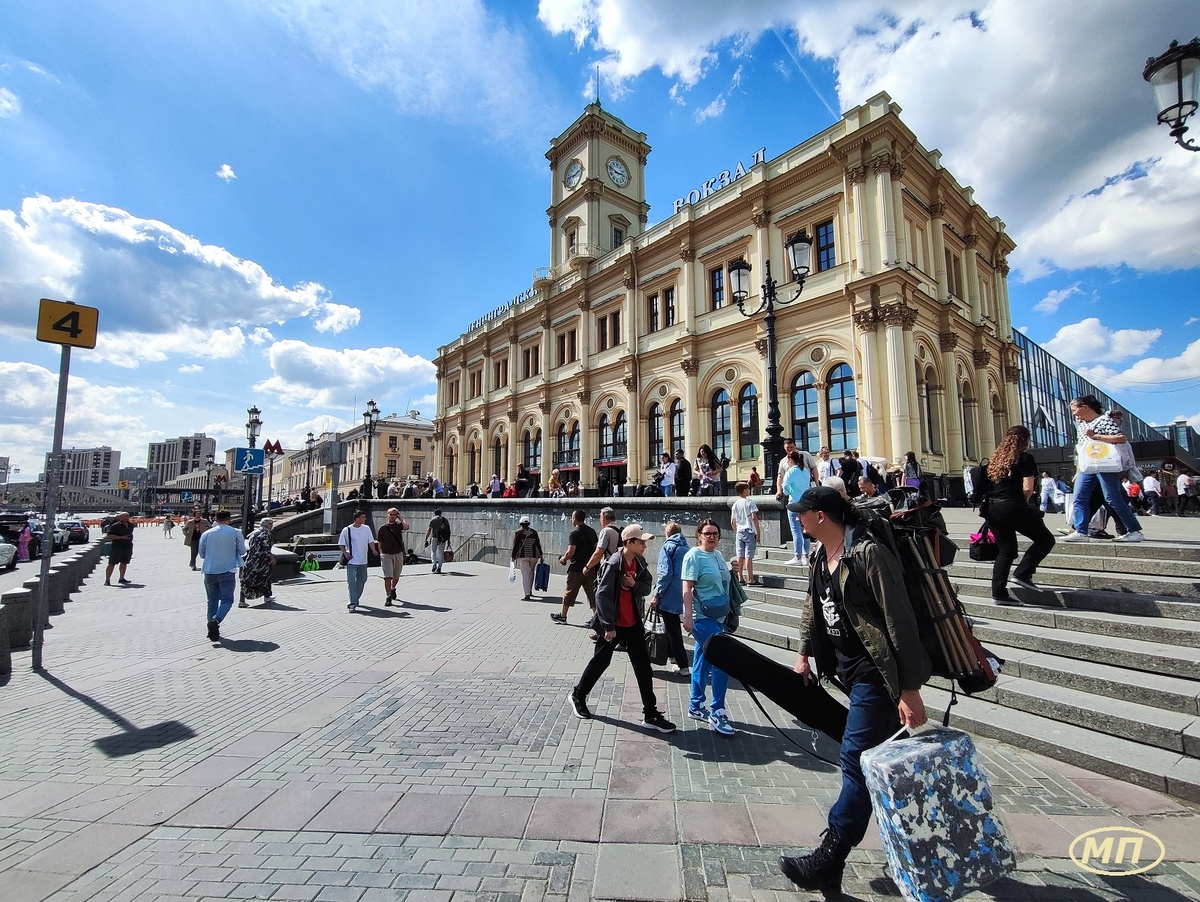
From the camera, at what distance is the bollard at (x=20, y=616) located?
7387 mm

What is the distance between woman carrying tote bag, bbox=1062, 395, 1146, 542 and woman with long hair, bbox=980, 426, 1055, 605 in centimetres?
136

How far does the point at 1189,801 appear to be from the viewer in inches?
127

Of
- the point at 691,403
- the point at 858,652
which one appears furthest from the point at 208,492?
the point at 858,652

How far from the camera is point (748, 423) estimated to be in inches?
944

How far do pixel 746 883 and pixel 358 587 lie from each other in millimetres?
9176

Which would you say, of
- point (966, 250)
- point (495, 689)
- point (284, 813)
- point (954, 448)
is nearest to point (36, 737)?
point (284, 813)

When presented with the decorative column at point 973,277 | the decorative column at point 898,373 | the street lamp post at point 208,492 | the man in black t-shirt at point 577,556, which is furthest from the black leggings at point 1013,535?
the street lamp post at point 208,492

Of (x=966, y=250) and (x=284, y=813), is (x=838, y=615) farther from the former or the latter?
(x=966, y=250)

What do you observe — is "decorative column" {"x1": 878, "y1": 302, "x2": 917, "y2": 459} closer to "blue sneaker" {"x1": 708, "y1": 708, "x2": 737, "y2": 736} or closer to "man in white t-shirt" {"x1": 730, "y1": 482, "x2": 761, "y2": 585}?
"man in white t-shirt" {"x1": 730, "y1": 482, "x2": 761, "y2": 585}

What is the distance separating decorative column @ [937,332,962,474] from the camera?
21406 mm

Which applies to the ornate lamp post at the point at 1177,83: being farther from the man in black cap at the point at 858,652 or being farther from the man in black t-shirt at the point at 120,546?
the man in black t-shirt at the point at 120,546

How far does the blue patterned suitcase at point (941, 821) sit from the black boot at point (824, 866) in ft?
1.04

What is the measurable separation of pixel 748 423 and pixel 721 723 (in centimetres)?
2054

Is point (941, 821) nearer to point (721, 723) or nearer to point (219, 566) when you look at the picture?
point (721, 723)
